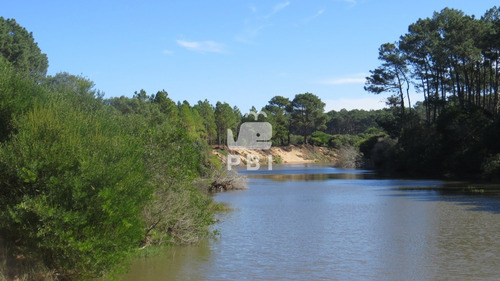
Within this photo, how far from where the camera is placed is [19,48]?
6028 cm

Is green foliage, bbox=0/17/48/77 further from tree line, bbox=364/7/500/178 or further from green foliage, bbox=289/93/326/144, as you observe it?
green foliage, bbox=289/93/326/144

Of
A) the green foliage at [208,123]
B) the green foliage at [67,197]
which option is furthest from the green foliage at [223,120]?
the green foliage at [67,197]

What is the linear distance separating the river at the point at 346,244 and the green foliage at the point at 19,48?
36852 mm

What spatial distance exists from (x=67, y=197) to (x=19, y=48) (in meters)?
56.7

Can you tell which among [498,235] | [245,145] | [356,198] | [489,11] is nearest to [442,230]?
[498,235]

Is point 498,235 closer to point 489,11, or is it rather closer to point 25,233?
point 25,233

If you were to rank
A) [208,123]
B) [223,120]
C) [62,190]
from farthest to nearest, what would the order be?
[223,120], [208,123], [62,190]

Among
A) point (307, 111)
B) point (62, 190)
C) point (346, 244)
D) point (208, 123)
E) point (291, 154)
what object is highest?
point (307, 111)

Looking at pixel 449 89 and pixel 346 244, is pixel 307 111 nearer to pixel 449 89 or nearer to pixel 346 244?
pixel 449 89

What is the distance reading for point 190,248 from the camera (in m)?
16.5

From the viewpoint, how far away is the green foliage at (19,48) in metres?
57.7

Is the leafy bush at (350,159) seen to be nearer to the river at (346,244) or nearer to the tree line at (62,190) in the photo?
the river at (346,244)

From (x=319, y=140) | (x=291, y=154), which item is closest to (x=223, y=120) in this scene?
(x=291, y=154)

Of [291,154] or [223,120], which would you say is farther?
[291,154]
